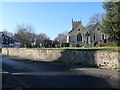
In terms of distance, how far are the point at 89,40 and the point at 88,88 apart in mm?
87638

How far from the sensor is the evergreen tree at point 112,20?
3750 centimetres

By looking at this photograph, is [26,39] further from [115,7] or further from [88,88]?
[88,88]

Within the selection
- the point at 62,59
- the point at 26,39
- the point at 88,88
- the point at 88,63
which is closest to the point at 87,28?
the point at 26,39

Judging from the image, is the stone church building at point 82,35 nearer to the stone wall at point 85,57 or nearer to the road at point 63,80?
the stone wall at point 85,57

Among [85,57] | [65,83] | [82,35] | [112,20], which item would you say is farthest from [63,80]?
[82,35]

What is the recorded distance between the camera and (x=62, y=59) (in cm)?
3891

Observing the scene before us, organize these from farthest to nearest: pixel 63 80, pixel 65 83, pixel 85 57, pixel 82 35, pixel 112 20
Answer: pixel 82 35, pixel 112 20, pixel 85 57, pixel 63 80, pixel 65 83

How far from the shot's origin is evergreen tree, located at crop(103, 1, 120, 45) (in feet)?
123

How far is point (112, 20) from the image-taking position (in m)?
38.0

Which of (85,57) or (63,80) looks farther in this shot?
(85,57)

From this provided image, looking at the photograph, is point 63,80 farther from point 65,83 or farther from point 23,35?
point 23,35

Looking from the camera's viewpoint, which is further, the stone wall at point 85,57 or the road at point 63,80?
the stone wall at point 85,57

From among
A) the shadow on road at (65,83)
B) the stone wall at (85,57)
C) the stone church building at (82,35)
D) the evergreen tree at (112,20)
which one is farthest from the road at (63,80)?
the stone church building at (82,35)

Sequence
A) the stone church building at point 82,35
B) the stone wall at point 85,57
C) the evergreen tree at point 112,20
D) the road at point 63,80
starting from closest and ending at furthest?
the road at point 63,80 < the stone wall at point 85,57 < the evergreen tree at point 112,20 < the stone church building at point 82,35
